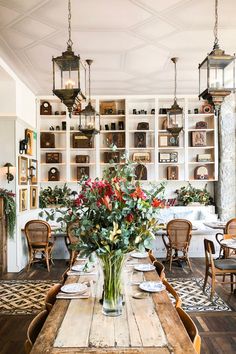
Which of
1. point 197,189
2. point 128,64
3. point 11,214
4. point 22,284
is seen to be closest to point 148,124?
point 197,189

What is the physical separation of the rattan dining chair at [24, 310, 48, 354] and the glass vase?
36 cm

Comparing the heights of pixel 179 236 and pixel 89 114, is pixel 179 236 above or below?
below

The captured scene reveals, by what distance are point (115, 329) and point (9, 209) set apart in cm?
451

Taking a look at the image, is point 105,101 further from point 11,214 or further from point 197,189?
point 11,214

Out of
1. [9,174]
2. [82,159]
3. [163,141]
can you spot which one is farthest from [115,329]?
[163,141]

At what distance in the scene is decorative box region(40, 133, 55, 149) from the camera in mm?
7938

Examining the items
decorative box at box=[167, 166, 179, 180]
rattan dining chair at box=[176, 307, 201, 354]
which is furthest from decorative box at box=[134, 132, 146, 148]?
rattan dining chair at box=[176, 307, 201, 354]

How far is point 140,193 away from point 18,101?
501 cm

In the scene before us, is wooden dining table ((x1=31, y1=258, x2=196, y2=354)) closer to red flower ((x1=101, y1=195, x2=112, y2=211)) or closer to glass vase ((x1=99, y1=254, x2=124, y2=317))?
glass vase ((x1=99, y1=254, x2=124, y2=317))

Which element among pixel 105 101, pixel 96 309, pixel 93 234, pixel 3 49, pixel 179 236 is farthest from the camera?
pixel 105 101

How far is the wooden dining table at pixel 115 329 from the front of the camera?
5.25ft

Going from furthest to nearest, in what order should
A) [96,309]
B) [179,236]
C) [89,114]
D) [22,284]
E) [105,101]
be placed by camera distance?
[105,101] → [179,236] → [89,114] → [22,284] → [96,309]

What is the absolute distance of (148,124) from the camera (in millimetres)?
8062

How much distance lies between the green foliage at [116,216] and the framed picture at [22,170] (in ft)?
15.1
